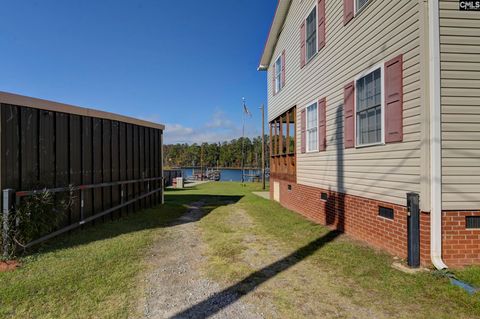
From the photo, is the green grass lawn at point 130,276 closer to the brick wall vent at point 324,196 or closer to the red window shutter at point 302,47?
the brick wall vent at point 324,196

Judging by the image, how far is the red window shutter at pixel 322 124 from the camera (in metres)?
8.77

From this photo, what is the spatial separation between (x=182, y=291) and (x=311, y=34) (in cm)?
878

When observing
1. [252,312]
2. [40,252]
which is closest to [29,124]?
[40,252]

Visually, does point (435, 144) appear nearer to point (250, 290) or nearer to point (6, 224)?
point (250, 290)

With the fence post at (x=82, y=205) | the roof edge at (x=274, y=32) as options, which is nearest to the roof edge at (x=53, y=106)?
the fence post at (x=82, y=205)

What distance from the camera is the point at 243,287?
4305mm

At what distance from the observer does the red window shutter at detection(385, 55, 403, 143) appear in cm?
545

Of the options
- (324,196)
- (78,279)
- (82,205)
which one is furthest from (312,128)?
(78,279)

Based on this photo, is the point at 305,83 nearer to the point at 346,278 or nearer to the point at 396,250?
the point at 396,250

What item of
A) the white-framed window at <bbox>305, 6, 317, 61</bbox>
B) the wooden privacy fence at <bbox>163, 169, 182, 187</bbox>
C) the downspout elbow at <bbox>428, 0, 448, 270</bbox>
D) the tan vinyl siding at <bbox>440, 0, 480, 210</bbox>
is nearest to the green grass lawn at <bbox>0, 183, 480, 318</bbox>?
the downspout elbow at <bbox>428, 0, 448, 270</bbox>

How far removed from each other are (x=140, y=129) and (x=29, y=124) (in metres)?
5.55

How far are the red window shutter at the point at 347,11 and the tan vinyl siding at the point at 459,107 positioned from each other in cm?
264

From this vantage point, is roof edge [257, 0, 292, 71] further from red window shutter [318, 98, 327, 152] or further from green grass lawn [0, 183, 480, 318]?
green grass lawn [0, 183, 480, 318]

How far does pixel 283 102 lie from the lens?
44.7ft
